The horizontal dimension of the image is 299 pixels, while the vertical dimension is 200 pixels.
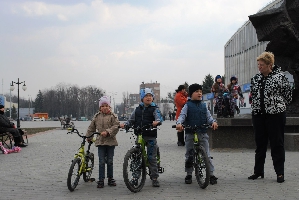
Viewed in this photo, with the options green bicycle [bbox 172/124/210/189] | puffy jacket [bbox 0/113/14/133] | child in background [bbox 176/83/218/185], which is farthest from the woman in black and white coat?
puffy jacket [bbox 0/113/14/133]

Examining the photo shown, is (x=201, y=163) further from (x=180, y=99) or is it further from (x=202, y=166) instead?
(x=180, y=99)

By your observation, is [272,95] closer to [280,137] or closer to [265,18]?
[280,137]

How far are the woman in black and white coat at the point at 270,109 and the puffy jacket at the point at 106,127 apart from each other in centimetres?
226

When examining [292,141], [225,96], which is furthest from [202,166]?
[225,96]

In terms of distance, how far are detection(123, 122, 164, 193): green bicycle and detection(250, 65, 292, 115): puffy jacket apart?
1.79 meters

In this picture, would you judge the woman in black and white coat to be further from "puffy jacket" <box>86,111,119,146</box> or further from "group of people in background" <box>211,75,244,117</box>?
"group of people in background" <box>211,75,244,117</box>

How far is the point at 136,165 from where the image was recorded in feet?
22.1

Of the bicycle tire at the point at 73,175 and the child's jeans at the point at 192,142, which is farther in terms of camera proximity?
the child's jeans at the point at 192,142

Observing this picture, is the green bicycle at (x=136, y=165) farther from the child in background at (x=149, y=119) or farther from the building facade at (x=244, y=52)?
the building facade at (x=244, y=52)

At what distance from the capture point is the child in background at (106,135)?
7047mm

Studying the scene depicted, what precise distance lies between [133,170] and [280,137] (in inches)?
94.7

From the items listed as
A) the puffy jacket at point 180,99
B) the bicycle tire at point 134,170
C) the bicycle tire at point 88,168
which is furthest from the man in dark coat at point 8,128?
the bicycle tire at point 134,170

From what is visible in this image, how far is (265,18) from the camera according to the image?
12320 mm

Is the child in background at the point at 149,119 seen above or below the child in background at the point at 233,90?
below
